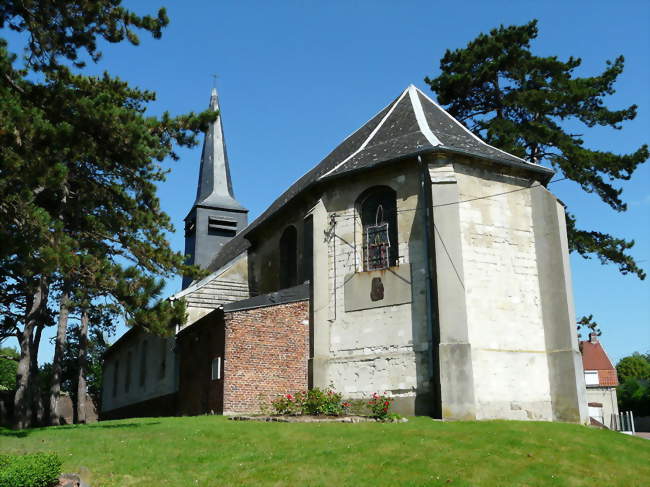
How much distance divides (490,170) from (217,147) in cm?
2308

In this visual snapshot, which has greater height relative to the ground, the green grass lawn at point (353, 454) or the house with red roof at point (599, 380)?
the house with red roof at point (599, 380)

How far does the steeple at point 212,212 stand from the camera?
34375 mm

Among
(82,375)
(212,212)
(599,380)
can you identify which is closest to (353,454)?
(82,375)

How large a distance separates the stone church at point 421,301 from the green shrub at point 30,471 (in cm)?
747

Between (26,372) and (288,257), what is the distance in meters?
8.48

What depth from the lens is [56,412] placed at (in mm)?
22719

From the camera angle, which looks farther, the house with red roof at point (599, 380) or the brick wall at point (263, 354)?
the house with red roof at point (599, 380)

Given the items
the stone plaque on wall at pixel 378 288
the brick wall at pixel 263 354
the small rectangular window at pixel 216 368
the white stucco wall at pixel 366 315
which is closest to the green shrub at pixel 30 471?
the brick wall at pixel 263 354

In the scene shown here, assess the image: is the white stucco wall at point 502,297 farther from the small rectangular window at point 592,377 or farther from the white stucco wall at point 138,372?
the small rectangular window at point 592,377

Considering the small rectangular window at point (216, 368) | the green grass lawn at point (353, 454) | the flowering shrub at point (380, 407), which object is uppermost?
the small rectangular window at point (216, 368)

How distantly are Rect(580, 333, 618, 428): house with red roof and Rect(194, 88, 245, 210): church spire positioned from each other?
22.4 metres

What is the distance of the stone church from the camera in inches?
606

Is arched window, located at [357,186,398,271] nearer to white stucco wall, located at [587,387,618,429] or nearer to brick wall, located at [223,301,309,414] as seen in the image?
brick wall, located at [223,301,309,414]

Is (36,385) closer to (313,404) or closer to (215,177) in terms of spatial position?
(313,404)
